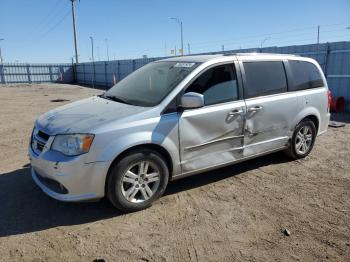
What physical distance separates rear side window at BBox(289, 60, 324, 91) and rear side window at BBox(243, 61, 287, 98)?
253 mm

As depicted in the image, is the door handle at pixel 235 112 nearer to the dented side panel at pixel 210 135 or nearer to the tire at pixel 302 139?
the dented side panel at pixel 210 135

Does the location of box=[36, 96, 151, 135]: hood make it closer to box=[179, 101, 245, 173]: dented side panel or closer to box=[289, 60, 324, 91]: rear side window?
box=[179, 101, 245, 173]: dented side panel

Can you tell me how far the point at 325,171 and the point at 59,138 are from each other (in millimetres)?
4033

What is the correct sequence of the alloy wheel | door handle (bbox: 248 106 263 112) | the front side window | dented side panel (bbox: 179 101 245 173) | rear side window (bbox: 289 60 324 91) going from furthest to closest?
rear side window (bbox: 289 60 324 91) < door handle (bbox: 248 106 263 112) < the front side window < dented side panel (bbox: 179 101 245 173) < the alloy wheel

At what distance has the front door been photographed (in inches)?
159

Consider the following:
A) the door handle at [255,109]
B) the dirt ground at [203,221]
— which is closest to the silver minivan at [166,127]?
the door handle at [255,109]

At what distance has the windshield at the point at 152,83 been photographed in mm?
4082

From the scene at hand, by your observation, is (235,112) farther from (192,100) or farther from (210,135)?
(192,100)

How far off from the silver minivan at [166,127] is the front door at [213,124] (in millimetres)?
13

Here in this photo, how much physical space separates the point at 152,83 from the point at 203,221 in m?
1.93

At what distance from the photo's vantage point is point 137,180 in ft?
12.4

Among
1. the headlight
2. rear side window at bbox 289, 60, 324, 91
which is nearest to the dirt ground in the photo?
the headlight

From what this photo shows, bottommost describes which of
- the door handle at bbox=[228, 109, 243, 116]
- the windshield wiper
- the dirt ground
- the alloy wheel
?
the dirt ground

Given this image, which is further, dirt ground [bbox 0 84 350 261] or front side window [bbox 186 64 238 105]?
front side window [bbox 186 64 238 105]
